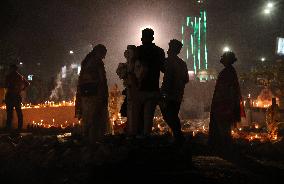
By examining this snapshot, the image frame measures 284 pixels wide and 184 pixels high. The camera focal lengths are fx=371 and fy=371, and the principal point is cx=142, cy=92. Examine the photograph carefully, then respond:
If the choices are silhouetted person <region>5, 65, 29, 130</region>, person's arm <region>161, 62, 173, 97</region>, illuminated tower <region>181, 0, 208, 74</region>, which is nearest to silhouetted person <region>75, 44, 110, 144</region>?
person's arm <region>161, 62, 173, 97</region>

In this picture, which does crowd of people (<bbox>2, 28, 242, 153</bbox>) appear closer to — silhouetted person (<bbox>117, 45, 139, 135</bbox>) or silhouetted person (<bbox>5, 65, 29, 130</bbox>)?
silhouetted person (<bbox>117, 45, 139, 135</bbox>)

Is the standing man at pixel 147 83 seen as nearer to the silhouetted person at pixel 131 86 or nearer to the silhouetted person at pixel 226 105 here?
the silhouetted person at pixel 131 86

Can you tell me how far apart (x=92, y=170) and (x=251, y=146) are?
4588 millimetres

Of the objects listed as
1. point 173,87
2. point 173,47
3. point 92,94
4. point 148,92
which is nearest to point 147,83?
point 148,92

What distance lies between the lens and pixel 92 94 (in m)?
8.57

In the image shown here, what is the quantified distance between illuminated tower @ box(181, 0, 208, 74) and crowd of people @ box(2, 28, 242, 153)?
226 ft

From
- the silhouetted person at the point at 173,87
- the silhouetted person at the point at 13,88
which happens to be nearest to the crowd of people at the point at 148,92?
the silhouetted person at the point at 173,87

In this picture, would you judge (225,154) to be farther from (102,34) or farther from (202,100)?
(102,34)

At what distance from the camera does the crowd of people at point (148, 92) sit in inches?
264

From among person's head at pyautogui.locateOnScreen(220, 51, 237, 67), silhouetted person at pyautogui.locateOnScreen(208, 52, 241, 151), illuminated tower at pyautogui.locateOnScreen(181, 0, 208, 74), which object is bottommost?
silhouetted person at pyautogui.locateOnScreen(208, 52, 241, 151)

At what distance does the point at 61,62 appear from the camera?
60.1 meters

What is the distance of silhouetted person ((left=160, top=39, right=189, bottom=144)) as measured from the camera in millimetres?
7605

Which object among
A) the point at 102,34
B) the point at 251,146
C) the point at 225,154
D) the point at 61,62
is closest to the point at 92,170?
the point at 225,154

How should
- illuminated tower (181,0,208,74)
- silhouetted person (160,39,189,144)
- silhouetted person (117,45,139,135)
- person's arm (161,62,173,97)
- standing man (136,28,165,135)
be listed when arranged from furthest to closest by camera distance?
illuminated tower (181,0,208,74)
person's arm (161,62,173,97)
silhouetted person (160,39,189,144)
silhouetted person (117,45,139,135)
standing man (136,28,165,135)
